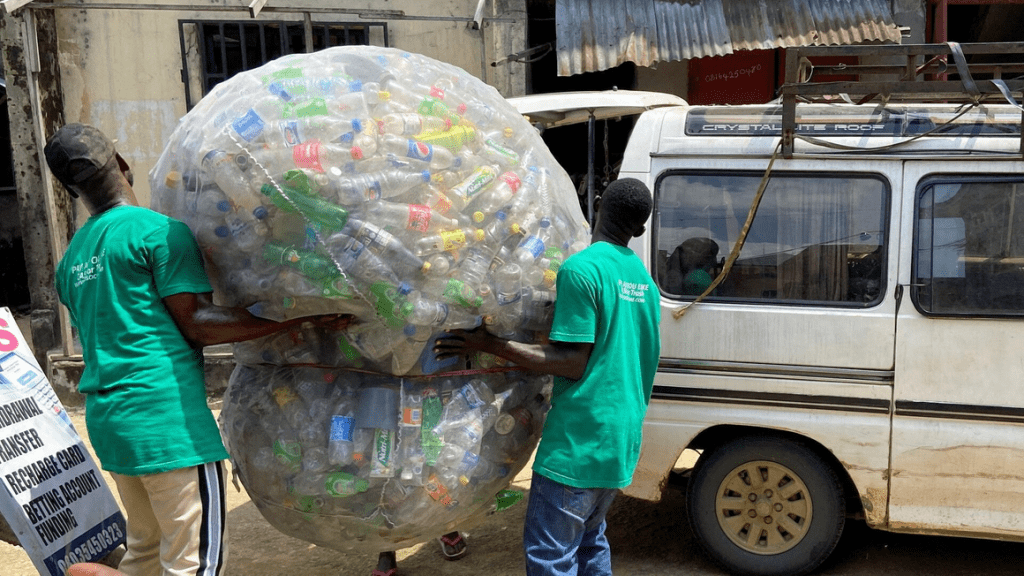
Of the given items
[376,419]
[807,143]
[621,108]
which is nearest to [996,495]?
[807,143]

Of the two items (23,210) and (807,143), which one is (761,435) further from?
(23,210)

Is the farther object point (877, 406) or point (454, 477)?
point (877, 406)

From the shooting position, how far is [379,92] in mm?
2832

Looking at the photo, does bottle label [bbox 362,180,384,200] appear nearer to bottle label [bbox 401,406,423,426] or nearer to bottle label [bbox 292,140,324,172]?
bottle label [bbox 292,140,324,172]

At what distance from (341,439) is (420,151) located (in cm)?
102

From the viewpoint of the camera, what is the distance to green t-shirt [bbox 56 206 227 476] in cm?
275

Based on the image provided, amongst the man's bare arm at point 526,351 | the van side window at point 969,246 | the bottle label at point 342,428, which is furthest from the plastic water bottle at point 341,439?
the van side window at point 969,246

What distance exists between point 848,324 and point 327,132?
2375mm

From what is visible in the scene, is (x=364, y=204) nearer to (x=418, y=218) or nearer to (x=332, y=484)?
(x=418, y=218)

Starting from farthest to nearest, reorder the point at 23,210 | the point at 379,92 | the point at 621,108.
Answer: the point at 23,210, the point at 621,108, the point at 379,92

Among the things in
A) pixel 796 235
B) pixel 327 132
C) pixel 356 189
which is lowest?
pixel 796 235

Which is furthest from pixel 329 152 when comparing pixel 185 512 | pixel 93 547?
pixel 93 547

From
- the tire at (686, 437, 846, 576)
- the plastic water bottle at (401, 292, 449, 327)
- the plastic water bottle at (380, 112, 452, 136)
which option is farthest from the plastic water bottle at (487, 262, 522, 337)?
the tire at (686, 437, 846, 576)

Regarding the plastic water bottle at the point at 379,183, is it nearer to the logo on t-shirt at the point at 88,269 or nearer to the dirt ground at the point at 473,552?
the logo on t-shirt at the point at 88,269
